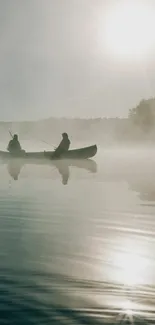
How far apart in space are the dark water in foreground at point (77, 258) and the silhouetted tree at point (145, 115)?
70792mm

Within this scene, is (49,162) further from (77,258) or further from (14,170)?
(77,258)

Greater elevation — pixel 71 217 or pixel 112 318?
pixel 71 217

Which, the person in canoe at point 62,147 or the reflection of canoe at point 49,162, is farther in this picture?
the person in canoe at point 62,147

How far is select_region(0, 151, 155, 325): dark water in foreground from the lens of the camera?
6062 mm

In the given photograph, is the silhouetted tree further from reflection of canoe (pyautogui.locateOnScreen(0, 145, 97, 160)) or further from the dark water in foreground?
the dark water in foreground

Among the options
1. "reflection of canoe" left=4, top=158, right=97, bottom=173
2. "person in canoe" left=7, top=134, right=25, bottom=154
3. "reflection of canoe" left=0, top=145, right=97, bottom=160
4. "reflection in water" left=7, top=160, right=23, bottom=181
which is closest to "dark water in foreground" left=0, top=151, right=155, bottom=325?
"reflection in water" left=7, top=160, right=23, bottom=181

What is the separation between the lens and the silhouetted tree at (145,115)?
285 feet

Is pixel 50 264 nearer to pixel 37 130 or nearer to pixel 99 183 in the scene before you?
pixel 99 183

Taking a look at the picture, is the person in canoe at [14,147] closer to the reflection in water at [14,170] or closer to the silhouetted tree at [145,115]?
the reflection in water at [14,170]

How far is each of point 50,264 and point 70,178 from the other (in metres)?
14.5

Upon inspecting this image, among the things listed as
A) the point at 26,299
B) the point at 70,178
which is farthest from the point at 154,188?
the point at 26,299

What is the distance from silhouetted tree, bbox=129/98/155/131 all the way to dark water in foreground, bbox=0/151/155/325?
70.8 m

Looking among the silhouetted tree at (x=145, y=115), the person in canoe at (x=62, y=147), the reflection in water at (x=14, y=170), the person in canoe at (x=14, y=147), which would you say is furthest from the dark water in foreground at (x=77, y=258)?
the silhouetted tree at (x=145, y=115)

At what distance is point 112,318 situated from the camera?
5844 millimetres
